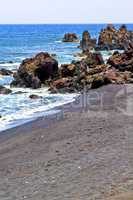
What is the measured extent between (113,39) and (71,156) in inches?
3083

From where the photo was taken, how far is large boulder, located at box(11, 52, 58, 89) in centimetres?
3609

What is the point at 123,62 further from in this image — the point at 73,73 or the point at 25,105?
the point at 25,105

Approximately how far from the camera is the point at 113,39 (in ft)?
299

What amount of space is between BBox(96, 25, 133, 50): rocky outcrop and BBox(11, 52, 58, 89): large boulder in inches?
1899

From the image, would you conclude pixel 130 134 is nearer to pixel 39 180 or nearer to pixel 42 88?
pixel 39 180

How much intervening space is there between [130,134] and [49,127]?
13.3ft

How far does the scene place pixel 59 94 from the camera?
105 feet

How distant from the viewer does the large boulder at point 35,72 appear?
36.1 meters

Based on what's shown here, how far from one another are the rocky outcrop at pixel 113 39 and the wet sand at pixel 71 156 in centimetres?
6536

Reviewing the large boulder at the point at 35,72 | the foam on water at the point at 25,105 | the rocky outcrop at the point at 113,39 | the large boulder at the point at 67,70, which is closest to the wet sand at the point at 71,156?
the foam on water at the point at 25,105

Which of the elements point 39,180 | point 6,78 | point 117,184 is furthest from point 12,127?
point 6,78

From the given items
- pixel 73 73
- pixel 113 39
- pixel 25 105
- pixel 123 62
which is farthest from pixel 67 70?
pixel 113 39

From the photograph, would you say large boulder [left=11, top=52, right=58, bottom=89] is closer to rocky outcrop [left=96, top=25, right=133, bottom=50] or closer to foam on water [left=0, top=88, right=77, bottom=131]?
foam on water [left=0, top=88, right=77, bottom=131]

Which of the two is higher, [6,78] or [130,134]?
[130,134]
